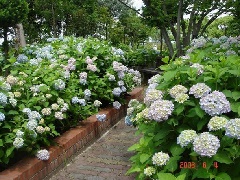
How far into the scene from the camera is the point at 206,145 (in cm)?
210

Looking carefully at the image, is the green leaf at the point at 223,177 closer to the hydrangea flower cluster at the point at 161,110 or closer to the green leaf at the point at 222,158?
the green leaf at the point at 222,158

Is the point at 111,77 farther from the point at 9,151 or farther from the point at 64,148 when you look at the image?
the point at 9,151

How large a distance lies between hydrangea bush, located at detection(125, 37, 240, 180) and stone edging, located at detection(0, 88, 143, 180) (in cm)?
97

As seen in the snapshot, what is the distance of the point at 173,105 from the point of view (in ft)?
8.00

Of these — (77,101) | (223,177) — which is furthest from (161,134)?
(77,101)

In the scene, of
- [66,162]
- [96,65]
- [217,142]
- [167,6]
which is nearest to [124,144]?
[66,162]

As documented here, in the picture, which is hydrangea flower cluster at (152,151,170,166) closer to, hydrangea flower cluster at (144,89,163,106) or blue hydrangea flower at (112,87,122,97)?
hydrangea flower cluster at (144,89,163,106)

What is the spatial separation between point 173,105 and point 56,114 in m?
1.59

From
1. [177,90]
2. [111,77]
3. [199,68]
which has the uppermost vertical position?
[199,68]

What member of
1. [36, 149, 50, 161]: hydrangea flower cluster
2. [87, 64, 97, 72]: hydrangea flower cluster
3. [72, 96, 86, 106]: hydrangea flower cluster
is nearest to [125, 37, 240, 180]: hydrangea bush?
[36, 149, 50, 161]: hydrangea flower cluster

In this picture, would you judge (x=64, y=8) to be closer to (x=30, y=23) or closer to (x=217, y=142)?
(x=30, y=23)

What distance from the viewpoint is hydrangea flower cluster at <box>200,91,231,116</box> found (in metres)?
2.26

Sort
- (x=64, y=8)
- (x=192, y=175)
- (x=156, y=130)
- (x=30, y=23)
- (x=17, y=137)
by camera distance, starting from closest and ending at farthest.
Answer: (x=192, y=175) < (x=156, y=130) < (x=17, y=137) < (x=64, y=8) < (x=30, y=23)

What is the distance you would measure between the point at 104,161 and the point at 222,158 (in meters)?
1.85
